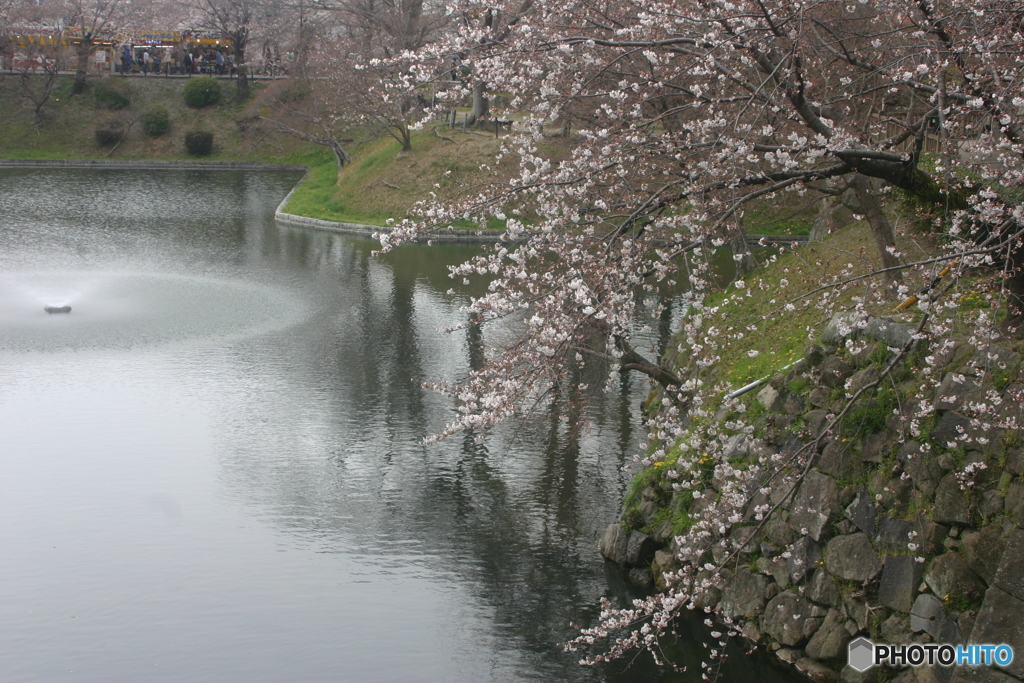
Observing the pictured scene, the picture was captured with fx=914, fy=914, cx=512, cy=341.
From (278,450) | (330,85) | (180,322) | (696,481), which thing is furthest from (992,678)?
(330,85)

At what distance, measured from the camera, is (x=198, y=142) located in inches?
1698

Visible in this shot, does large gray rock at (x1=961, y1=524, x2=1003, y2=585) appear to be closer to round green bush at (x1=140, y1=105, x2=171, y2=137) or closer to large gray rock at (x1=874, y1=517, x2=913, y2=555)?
large gray rock at (x1=874, y1=517, x2=913, y2=555)

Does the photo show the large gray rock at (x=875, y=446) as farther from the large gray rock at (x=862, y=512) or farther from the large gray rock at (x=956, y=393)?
the large gray rock at (x=956, y=393)

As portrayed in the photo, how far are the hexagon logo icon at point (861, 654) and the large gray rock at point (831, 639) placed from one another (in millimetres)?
78

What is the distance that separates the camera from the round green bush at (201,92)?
46.4 meters

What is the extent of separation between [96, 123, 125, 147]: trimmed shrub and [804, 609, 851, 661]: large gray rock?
140ft

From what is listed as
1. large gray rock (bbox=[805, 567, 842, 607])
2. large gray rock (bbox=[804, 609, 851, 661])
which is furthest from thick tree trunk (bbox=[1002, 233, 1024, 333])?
large gray rock (bbox=[804, 609, 851, 661])

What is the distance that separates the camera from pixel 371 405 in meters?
14.1

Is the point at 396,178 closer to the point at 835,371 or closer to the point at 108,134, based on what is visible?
the point at 108,134

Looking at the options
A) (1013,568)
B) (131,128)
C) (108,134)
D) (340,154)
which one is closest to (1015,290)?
(1013,568)

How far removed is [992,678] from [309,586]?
20.3 ft

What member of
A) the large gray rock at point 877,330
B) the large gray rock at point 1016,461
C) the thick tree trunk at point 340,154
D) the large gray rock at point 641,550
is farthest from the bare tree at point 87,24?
the large gray rock at point 1016,461

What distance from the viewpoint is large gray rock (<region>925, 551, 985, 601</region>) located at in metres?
6.99

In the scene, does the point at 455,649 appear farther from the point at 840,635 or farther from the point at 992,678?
the point at 992,678
